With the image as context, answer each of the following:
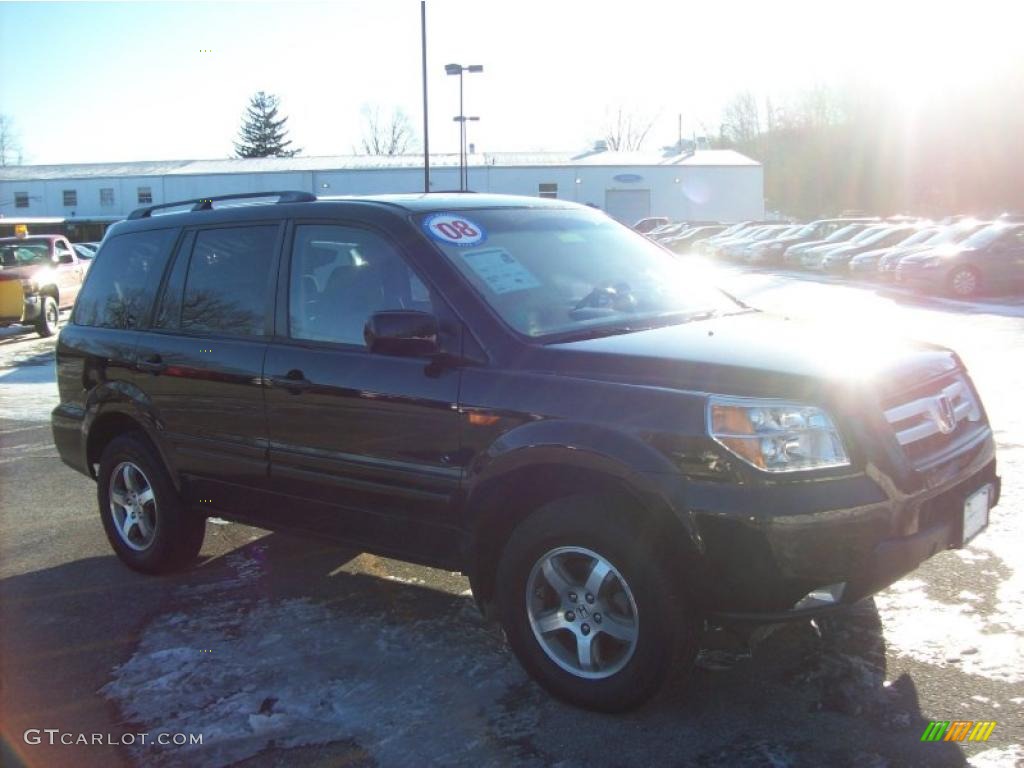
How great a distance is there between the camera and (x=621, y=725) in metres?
3.46

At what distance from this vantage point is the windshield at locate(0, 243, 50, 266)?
19.5 m

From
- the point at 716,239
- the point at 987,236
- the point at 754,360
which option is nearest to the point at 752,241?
the point at 716,239

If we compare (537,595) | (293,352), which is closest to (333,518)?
(293,352)

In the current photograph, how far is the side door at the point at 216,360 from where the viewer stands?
4.57 metres

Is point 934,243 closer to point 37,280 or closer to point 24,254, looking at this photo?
point 37,280

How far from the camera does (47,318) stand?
18.6 metres

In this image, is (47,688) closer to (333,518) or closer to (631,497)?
(333,518)

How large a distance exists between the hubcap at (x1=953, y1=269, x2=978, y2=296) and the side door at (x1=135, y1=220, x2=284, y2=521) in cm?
1903

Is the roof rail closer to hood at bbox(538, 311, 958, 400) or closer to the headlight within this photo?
hood at bbox(538, 311, 958, 400)

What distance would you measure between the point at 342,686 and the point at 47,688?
3.99 feet

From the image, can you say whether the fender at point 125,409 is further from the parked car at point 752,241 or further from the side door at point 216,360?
the parked car at point 752,241

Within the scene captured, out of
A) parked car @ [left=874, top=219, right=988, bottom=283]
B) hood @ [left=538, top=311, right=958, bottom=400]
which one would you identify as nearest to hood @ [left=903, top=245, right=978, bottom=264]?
parked car @ [left=874, top=219, right=988, bottom=283]

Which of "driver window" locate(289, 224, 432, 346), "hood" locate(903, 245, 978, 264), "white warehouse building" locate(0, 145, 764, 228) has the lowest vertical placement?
"hood" locate(903, 245, 978, 264)

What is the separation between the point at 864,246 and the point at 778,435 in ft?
90.5
